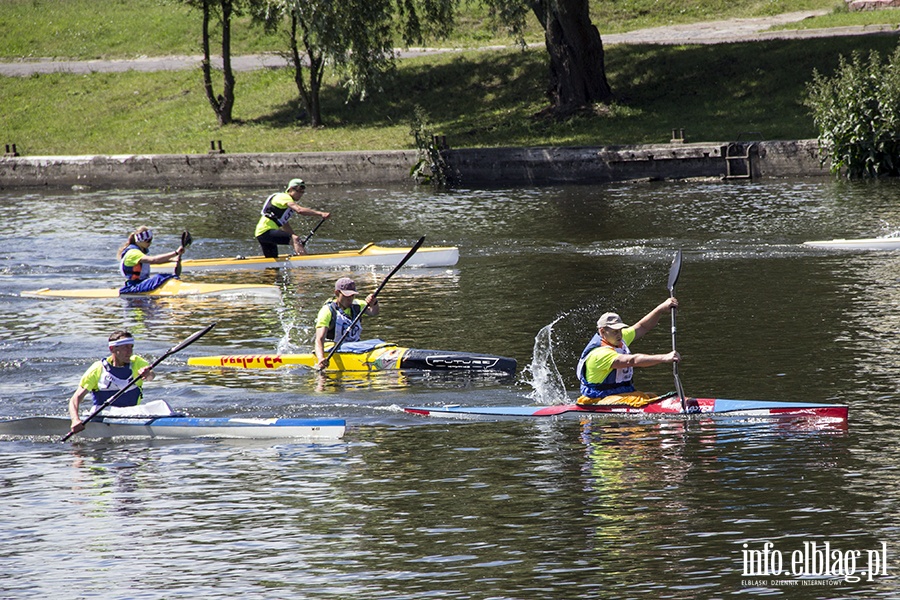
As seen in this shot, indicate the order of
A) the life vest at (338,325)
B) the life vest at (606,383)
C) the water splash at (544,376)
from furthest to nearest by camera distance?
1. the life vest at (338,325)
2. the water splash at (544,376)
3. the life vest at (606,383)

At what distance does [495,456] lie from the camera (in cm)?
1318

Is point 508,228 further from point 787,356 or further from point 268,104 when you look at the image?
point 268,104

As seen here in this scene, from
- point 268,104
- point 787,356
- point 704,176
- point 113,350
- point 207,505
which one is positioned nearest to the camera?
point 207,505

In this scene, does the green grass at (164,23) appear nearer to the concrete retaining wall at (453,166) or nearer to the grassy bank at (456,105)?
the grassy bank at (456,105)

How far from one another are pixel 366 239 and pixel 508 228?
11.7 feet

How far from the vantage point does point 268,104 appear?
47.5m

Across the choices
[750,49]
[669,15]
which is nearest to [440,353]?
[750,49]

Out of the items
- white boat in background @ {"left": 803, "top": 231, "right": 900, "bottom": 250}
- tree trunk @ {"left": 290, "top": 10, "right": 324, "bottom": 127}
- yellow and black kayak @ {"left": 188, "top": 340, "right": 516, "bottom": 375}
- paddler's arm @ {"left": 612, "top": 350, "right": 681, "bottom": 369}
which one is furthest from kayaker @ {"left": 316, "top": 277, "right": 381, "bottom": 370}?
tree trunk @ {"left": 290, "top": 10, "right": 324, "bottom": 127}

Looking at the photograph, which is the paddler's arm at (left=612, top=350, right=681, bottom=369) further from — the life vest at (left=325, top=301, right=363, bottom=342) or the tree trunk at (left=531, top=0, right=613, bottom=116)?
the tree trunk at (left=531, top=0, right=613, bottom=116)

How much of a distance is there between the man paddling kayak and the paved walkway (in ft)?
104

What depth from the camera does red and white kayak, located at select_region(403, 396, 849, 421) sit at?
1356 centimetres

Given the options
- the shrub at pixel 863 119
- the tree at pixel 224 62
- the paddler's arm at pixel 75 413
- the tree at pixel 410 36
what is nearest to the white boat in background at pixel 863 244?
the shrub at pixel 863 119

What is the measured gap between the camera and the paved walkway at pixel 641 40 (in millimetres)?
43344

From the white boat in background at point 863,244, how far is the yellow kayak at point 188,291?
37.0 ft
